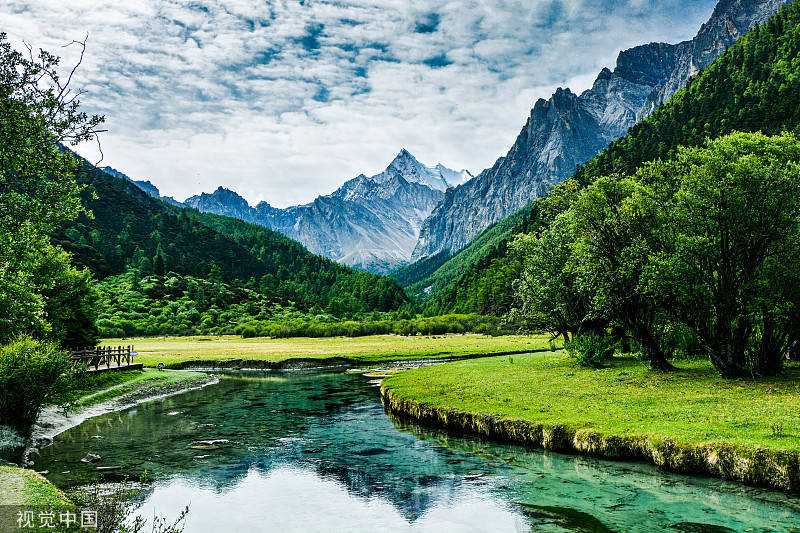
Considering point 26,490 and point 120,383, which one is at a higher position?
point 26,490

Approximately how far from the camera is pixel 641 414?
24.0 meters

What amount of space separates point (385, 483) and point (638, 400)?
16683 mm

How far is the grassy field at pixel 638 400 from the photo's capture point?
19.7 meters

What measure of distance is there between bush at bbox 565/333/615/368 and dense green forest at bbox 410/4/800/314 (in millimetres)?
87080

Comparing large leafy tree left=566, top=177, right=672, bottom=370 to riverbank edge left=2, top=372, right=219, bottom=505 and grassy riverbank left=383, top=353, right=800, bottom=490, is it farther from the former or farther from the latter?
riverbank edge left=2, top=372, right=219, bottom=505

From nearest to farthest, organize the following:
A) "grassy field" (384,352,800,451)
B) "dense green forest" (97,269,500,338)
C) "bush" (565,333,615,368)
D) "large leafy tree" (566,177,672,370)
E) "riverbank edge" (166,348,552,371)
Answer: "grassy field" (384,352,800,451) → "large leafy tree" (566,177,672,370) → "bush" (565,333,615,368) → "riverbank edge" (166,348,552,371) → "dense green forest" (97,269,500,338)

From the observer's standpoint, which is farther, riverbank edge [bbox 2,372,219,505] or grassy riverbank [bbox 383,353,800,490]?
grassy riverbank [bbox 383,353,800,490]

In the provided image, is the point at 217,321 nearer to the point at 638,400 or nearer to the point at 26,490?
the point at 26,490

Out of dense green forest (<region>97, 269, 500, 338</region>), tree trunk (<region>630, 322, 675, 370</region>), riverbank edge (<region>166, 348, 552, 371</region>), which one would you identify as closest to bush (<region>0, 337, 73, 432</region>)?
tree trunk (<region>630, 322, 675, 370</region>)

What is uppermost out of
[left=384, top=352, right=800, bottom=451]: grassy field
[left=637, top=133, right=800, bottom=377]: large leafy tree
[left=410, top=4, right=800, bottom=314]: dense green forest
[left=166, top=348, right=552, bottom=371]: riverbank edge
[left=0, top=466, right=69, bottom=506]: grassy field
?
[left=410, top=4, right=800, bottom=314]: dense green forest

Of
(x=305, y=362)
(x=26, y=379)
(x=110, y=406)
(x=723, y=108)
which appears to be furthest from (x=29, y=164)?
(x=723, y=108)

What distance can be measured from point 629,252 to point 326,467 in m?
28.8

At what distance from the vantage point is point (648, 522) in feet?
48.9

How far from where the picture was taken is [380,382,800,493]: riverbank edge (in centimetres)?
1655
